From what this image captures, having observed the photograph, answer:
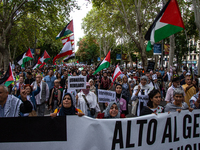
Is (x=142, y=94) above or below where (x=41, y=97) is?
above

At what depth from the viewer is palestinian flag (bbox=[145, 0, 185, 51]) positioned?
4.99 m

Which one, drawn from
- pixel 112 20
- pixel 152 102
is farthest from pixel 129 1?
pixel 152 102

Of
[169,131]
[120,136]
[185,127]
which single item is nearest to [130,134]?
[120,136]

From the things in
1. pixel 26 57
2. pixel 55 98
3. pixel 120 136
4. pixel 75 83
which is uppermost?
pixel 26 57

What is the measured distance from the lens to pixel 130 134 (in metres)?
3.09

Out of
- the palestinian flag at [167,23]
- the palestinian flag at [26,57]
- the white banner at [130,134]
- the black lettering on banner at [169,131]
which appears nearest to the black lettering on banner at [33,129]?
the white banner at [130,134]

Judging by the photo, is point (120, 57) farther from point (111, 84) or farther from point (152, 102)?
point (152, 102)

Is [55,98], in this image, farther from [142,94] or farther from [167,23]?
[167,23]

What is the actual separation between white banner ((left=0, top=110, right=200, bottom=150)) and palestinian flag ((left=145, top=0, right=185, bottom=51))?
2464mm

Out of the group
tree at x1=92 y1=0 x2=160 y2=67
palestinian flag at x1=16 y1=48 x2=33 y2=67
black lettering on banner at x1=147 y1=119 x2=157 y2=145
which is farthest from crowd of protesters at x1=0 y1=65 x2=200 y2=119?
tree at x1=92 y1=0 x2=160 y2=67

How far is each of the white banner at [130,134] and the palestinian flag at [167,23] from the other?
97.0 inches

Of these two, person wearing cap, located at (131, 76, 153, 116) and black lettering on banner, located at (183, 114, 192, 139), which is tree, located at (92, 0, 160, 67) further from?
black lettering on banner, located at (183, 114, 192, 139)

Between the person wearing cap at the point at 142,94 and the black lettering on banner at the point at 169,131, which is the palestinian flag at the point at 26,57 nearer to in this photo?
the person wearing cap at the point at 142,94

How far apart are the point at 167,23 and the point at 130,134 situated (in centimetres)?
325
